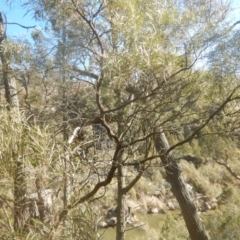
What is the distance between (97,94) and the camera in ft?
5.95

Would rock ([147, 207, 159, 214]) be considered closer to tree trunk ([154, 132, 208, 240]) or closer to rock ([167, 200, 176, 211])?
rock ([167, 200, 176, 211])

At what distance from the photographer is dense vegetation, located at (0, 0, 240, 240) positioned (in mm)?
1154

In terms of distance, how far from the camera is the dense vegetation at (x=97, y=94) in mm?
1154

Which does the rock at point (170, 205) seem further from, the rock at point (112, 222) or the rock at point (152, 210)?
the rock at point (112, 222)

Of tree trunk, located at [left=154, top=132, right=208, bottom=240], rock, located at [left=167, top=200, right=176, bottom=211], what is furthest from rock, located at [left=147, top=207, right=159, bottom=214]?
tree trunk, located at [left=154, top=132, right=208, bottom=240]

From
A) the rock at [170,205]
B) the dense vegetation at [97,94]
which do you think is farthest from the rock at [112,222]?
the dense vegetation at [97,94]

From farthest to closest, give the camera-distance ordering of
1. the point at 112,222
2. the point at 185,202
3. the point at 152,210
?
the point at 152,210 → the point at 112,222 → the point at 185,202

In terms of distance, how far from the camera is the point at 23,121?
1.26 m

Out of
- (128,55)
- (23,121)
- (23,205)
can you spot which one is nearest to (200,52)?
(128,55)

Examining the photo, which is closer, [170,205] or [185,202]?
[185,202]

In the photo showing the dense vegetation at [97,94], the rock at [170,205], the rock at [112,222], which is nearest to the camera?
the dense vegetation at [97,94]

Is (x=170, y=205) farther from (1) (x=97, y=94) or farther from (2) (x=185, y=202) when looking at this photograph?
(1) (x=97, y=94)

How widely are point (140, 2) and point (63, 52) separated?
0.69 meters

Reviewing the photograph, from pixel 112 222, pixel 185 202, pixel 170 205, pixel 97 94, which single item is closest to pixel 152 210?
pixel 170 205
